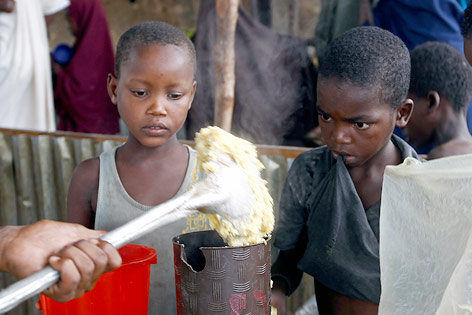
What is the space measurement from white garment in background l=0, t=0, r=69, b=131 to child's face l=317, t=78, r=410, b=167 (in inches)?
127

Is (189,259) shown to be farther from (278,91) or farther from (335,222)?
(278,91)

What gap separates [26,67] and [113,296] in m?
3.42

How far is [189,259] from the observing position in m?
1.20

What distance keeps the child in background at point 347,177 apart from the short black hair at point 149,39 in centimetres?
48

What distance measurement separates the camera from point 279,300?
157 centimetres

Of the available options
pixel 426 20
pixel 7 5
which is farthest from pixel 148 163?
pixel 7 5

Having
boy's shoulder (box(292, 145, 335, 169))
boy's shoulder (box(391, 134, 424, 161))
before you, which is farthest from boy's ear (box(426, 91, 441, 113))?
boy's shoulder (box(292, 145, 335, 169))

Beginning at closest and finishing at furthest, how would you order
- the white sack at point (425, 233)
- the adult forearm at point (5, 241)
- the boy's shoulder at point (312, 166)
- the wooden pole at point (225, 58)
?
the adult forearm at point (5, 241)
the white sack at point (425, 233)
the boy's shoulder at point (312, 166)
the wooden pole at point (225, 58)

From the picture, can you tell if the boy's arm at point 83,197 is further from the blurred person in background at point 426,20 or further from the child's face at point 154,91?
the blurred person in background at point 426,20

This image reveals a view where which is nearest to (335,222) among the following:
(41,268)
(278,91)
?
(41,268)

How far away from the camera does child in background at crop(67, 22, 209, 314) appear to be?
160cm

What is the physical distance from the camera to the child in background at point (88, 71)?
449 centimetres

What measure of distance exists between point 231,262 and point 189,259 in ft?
0.66

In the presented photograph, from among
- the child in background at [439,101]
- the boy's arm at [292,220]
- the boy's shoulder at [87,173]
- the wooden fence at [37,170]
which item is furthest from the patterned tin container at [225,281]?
the wooden fence at [37,170]
